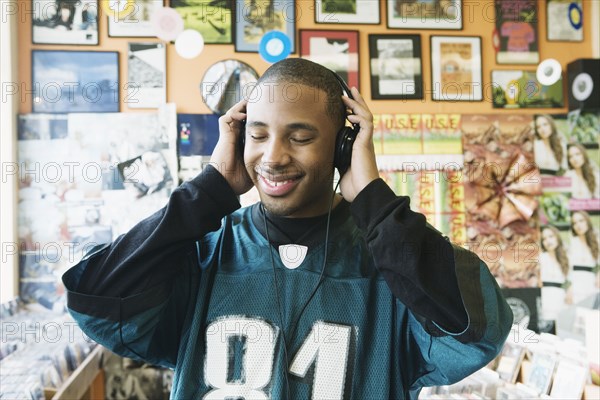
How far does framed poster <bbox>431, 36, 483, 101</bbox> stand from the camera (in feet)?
9.43

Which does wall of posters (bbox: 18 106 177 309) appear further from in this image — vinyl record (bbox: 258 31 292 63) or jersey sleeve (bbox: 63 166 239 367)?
jersey sleeve (bbox: 63 166 239 367)

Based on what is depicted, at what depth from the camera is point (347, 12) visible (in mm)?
2820

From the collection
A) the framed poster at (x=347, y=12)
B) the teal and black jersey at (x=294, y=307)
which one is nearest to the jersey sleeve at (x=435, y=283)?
the teal and black jersey at (x=294, y=307)

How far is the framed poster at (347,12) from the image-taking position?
280 cm

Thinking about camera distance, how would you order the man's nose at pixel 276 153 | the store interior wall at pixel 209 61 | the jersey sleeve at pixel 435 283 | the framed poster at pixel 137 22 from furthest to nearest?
the framed poster at pixel 137 22, the store interior wall at pixel 209 61, the man's nose at pixel 276 153, the jersey sleeve at pixel 435 283

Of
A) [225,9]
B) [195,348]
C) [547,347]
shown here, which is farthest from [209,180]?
[225,9]

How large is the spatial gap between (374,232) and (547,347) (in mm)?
1347

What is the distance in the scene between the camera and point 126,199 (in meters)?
2.70

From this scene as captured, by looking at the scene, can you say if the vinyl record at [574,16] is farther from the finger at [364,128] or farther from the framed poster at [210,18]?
the finger at [364,128]

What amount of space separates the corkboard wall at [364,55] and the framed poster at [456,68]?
34 millimetres

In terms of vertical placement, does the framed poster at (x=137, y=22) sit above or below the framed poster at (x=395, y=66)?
above

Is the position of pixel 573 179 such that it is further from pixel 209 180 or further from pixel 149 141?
pixel 209 180

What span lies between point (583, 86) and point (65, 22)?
2.91 m

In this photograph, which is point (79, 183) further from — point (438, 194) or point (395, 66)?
point (438, 194)
